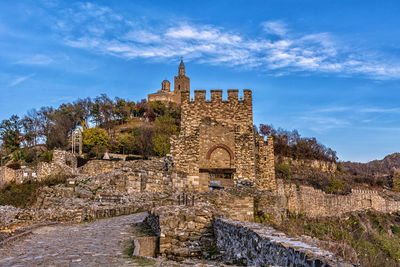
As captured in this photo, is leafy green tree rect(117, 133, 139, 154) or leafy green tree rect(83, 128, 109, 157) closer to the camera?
leafy green tree rect(83, 128, 109, 157)

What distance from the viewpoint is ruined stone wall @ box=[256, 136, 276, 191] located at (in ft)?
84.0

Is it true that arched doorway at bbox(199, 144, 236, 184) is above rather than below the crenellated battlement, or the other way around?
below

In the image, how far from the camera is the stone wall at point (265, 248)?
3639mm

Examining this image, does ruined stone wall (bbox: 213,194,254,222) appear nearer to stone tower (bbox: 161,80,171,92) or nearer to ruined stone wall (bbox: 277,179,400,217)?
ruined stone wall (bbox: 277,179,400,217)

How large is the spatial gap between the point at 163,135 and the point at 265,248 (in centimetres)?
3941

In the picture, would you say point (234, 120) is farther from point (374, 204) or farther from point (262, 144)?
point (374, 204)

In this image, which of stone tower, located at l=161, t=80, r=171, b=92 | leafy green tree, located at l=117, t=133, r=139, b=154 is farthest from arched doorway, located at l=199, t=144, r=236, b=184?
stone tower, located at l=161, t=80, r=171, b=92

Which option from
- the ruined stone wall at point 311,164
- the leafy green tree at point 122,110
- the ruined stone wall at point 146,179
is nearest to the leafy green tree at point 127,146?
the leafy green tree at point 122,110

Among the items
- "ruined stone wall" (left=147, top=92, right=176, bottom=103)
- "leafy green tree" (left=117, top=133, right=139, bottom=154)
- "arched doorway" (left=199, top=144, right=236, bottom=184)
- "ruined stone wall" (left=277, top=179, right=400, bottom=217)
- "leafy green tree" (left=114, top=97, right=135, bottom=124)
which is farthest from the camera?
"ruined stone wall" (left=147, top=92, right=176, bottom=103)

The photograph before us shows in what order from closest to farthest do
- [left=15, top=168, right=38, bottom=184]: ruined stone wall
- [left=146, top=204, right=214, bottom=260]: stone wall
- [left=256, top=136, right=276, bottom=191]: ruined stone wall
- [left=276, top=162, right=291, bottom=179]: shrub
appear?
[left=146, top=204, right=214, bottom=260]: stone wall, [left=256, top=136, right=276, bottom=191]: ruined stone wall, [left=15, top=168, right=38, bottom=184]: ruined stone wall, [left=276, top=162, right=291, bottom=179]: shrub

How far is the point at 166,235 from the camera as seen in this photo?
283 inches

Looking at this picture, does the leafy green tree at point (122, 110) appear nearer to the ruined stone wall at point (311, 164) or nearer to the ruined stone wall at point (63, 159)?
the ruined stone wall at point (311, 164)

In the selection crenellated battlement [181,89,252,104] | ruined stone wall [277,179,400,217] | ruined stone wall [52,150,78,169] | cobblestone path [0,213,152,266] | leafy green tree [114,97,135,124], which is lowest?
ruined stone wall [277,179,400,217]

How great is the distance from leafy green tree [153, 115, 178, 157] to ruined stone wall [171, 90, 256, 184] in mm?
16863
